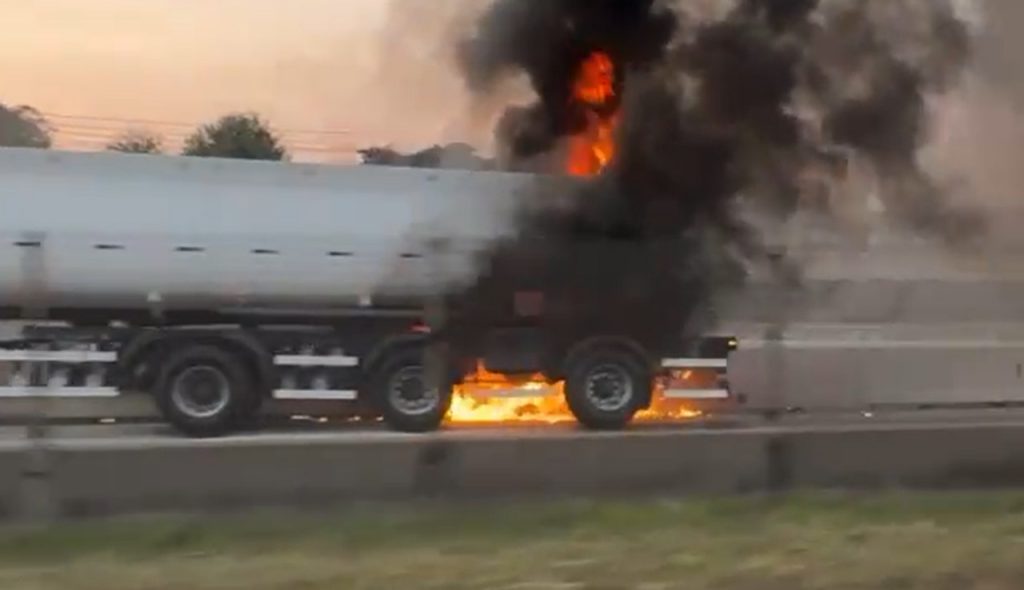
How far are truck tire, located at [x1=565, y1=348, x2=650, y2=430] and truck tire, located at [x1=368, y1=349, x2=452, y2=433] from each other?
1646mm

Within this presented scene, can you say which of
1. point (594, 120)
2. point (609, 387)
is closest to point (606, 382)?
point (609, 387)

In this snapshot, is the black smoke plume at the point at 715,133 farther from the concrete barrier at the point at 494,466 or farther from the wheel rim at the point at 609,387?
the concrete barrier at the point at 494,466

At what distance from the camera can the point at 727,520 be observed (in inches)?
388

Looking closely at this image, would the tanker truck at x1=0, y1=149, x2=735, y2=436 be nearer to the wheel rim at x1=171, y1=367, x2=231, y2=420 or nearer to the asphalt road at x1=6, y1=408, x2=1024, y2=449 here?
the wheel rim at x1=171, y1=367, x2=231, y2=420

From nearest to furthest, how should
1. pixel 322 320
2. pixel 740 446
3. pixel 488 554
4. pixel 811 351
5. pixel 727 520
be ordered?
pixel 488 554
pixel 727 520
pixel 740 446
pixel 811 351
pixel 322 320

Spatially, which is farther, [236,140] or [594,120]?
[236,140]

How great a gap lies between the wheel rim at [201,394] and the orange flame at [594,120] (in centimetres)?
420

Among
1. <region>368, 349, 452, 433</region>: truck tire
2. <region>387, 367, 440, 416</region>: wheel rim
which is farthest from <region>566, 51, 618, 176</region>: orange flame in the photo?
<region>387, 367, 440, 416</region>: wheel rim

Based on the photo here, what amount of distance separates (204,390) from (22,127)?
7.34m

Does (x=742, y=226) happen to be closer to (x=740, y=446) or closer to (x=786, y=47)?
(x=786, y=47)

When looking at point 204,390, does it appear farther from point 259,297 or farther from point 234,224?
point 234,224

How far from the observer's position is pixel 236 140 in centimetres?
2411

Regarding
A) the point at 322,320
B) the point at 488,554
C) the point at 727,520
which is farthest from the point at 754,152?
the point at 488,554

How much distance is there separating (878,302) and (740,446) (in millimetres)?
5799
